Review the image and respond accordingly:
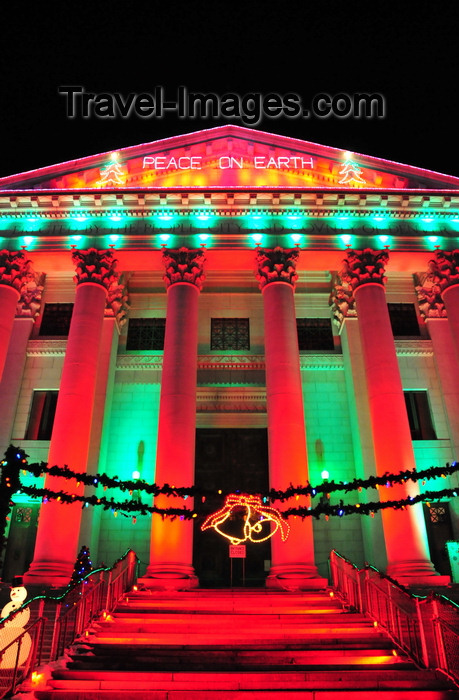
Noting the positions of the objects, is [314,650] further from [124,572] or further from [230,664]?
[124,572]

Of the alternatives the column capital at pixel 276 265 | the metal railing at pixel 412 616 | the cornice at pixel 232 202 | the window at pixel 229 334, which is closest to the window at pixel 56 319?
the cornice at pixel 232 202

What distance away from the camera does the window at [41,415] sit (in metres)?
26.4

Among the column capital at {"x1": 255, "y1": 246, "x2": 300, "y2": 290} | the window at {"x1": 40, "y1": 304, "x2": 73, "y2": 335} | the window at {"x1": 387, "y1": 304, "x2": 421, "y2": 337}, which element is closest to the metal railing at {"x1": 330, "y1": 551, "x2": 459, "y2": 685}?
the column capital at {"x1": 255, "y1": 246, "x2": 300, "y2": 290}

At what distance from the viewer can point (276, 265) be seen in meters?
24.0

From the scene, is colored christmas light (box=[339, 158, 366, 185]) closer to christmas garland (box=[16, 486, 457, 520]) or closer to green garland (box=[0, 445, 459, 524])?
green garland (box=[0, 445, 459, 524])

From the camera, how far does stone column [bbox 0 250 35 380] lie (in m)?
22.7

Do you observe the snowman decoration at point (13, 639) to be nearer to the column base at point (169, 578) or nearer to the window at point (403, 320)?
the column base at point (169, 578)

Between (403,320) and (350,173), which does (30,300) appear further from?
(403,320)

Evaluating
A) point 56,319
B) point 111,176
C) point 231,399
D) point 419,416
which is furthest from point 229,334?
point 419,416

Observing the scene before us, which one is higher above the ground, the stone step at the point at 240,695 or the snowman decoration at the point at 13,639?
the snowman decoration at the point at 13,639

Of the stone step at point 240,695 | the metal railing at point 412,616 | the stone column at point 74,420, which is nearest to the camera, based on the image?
the stone step at point 240,695

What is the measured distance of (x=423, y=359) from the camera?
28391mm

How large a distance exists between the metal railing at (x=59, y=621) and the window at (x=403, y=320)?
1874cm

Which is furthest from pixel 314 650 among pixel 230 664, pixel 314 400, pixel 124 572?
pixel 314 400
